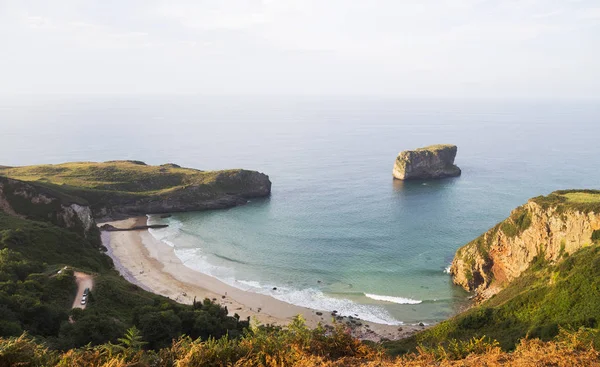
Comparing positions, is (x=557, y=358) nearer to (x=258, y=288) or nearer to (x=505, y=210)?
(x=258, y=288)

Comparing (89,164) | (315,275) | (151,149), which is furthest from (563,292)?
(151,149)

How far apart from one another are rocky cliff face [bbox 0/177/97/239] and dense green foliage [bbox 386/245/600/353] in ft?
208

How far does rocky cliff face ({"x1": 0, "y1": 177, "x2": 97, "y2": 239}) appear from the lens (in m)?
72.9

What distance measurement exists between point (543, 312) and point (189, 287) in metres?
48.0

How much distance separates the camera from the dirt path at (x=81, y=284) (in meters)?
39.7

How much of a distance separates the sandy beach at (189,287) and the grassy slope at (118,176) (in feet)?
90.1

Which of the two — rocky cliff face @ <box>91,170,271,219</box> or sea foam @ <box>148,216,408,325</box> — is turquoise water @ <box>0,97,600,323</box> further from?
rocky cliff face @ <box>91,170,271,219</box>

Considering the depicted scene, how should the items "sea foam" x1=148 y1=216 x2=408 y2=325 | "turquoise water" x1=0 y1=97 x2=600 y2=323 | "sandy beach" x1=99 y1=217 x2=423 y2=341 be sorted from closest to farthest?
"sandy beach" x1=99 y1=217 x2=423 y2=341 → "sea foam" x1=148 y1=216 x2=408 y2=325 → "turquoise water" x1=0 y1=97 x2=600 y2=323

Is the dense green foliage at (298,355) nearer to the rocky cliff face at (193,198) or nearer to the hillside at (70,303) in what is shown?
the hillside at (70,303)

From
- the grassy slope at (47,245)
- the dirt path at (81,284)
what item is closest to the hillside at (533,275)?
the dirt path at (81,284)

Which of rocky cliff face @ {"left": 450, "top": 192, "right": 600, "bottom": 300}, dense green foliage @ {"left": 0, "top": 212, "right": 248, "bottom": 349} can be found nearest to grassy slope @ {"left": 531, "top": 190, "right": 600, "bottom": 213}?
rocky cliff face @ {"left": 450, "top": 192, "right": 600, "bottom": 300}

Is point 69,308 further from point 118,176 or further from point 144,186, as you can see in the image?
point 118,176

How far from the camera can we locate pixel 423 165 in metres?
132

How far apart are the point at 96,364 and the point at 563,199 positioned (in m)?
60.1
